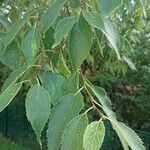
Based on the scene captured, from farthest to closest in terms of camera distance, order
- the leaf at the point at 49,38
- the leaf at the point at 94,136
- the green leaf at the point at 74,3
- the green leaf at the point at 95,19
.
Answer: the leaf at the point at 49,38
the green leaf at the point at 74,3
the green leaf at the point at 95,19
the leaf at the point at 94,136

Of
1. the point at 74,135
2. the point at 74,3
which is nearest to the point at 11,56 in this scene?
the point at 74,3

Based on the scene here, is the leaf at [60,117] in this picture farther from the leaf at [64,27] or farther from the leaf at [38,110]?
the leaf at [64,27]

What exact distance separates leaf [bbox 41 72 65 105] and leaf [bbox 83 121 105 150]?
149 mm

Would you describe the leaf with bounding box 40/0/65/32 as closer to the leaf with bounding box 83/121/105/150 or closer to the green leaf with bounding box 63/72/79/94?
the green leaf with bounding box 63/72/79/94

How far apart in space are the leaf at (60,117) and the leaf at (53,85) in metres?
0.07

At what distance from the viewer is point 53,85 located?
0.91m

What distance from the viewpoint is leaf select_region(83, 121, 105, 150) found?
2.39 ft

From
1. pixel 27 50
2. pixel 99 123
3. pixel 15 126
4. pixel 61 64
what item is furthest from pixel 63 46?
pixel 15 126

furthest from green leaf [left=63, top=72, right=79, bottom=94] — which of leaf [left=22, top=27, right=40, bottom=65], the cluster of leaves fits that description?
leaf [left=22, top=27, right=40, bottom=65]

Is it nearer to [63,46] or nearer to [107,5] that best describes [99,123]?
[107,5]

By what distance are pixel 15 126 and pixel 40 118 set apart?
7252 millimetres

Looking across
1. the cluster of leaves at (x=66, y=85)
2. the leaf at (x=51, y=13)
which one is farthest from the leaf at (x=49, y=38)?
the leaf at (x=51, y=13)

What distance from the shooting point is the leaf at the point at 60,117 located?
0.80 m

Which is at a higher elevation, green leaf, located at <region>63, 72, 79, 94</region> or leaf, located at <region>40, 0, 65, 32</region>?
leaf, located at <region>40, 0, 65, 32</region>
